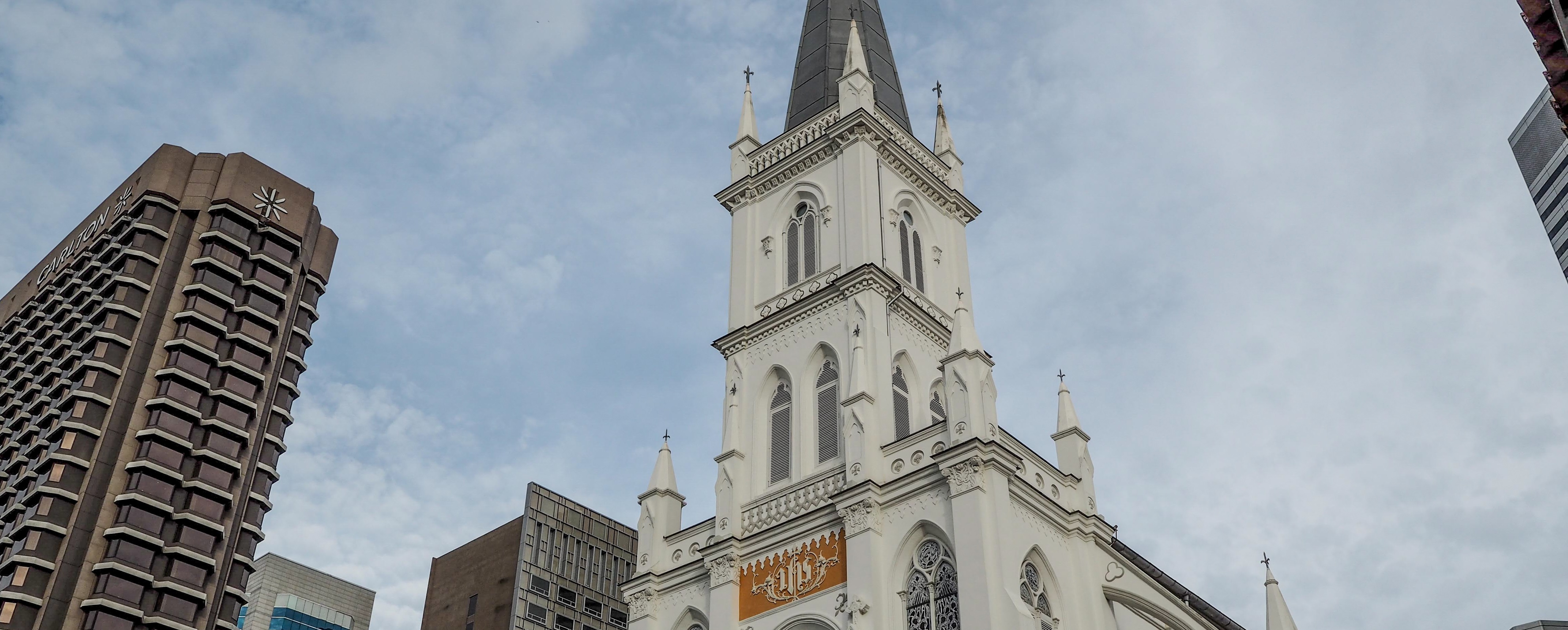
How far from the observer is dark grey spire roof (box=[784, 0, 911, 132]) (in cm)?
5462

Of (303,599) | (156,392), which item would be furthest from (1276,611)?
(303,599)

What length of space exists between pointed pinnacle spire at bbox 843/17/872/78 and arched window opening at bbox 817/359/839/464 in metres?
12.4

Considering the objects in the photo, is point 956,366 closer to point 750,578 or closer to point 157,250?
point 750,578

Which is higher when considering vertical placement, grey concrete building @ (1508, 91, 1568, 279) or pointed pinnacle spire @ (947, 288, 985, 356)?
grey concrete building @ (1508, 91, 1568, 279)

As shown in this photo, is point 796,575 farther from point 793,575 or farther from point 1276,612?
point 1276,612

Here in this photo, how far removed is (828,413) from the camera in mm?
44781

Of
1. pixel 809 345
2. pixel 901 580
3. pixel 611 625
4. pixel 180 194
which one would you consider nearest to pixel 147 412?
pixel 180 194

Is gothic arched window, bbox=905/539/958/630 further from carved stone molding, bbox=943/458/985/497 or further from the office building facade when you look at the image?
the office building facade

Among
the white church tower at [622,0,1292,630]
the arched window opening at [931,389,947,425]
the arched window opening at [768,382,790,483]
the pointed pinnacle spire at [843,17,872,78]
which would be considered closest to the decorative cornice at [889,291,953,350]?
the white church tower at [622,0,1292,630]

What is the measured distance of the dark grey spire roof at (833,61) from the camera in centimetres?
5462

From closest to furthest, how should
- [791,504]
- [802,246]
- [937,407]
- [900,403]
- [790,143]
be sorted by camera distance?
[791,504], [900,403], [937,407], [802,246], [790,143]

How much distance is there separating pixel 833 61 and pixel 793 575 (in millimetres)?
22732

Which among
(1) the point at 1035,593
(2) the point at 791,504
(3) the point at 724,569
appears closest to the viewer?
(1) the point at 1035,593

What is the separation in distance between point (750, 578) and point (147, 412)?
134 feet
